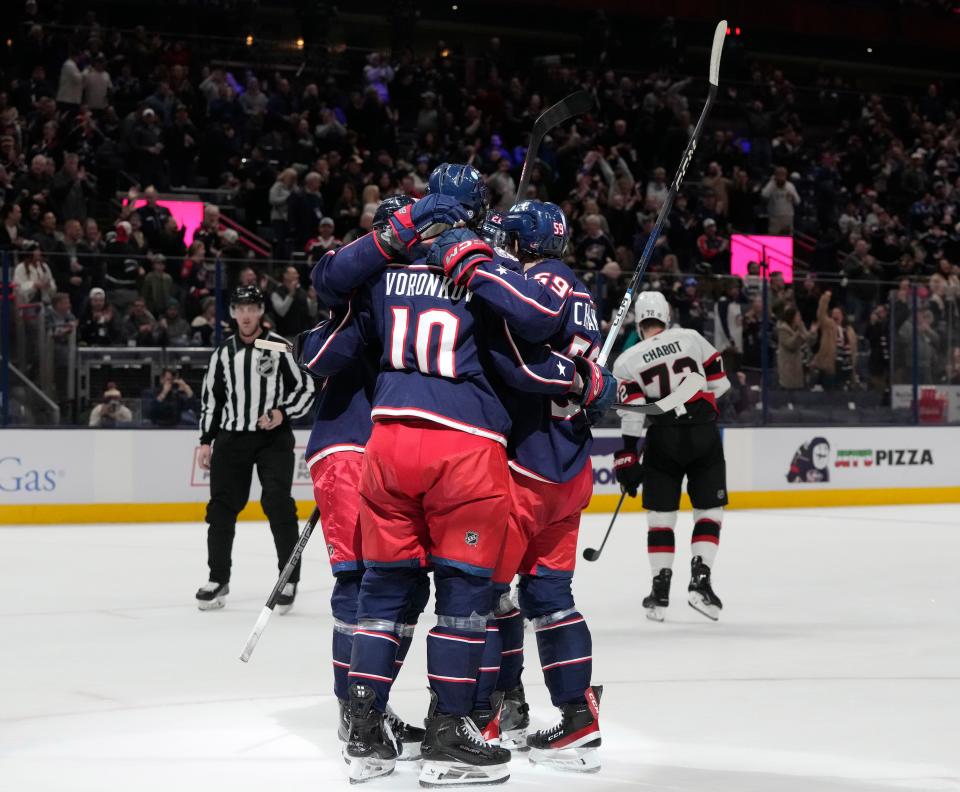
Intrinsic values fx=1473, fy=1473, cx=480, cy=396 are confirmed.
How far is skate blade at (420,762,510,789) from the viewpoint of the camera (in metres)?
3.66

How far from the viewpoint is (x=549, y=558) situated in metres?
4.07

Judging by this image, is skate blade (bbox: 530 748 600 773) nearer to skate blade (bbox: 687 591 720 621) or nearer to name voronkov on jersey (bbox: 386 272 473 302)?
name voronkov on jersey (bbox: 386 272 473 302)

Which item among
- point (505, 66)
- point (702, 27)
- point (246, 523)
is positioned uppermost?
point (702, 27)

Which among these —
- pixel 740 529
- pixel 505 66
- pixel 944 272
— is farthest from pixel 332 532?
pixel 505 66

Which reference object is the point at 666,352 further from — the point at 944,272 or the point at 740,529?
the point at 944,272

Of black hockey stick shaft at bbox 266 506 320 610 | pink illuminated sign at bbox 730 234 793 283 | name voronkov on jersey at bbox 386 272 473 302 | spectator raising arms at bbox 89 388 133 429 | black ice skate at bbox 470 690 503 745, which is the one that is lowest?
black ice skate at bbox 470 690 503 745

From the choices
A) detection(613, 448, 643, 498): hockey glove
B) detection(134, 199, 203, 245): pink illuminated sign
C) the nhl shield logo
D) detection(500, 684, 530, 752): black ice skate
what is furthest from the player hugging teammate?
detection(134, 199, 203, 245): pink illuminated sign

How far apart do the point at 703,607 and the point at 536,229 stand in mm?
3024

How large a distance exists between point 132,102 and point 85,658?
402 inches

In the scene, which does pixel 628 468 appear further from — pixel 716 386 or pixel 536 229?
pixel 536 229

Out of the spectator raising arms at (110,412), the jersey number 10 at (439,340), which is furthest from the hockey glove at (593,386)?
the spectator raising arms at (110,412)

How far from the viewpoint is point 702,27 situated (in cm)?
2267

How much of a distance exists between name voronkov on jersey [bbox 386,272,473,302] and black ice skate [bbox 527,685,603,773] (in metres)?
1.15

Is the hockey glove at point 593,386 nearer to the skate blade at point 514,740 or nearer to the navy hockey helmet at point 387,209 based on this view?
the navy hockey helmet at point 387,209
